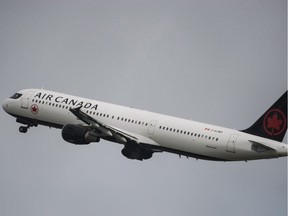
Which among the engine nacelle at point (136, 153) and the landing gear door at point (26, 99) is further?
the landing gear door at point (26, 99)

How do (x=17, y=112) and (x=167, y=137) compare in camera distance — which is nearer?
(x=167, y=137)

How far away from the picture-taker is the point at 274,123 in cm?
8725

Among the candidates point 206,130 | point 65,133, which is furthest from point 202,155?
point 65,133

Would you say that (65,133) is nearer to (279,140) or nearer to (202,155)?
(202,155)

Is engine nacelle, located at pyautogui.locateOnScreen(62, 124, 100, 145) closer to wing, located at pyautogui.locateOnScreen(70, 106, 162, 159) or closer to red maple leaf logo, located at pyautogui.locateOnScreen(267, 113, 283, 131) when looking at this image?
wing, located at pyautogui.locateOnScreen(70, 106, 162, 159)

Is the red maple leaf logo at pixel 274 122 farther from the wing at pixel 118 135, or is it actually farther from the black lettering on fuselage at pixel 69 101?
the black lettering on fuselage at pixel 69 101

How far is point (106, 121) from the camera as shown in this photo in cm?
9550

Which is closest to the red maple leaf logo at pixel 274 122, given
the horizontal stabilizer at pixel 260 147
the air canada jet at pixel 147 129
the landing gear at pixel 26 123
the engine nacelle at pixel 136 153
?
the air canada jet at pixel 147 129


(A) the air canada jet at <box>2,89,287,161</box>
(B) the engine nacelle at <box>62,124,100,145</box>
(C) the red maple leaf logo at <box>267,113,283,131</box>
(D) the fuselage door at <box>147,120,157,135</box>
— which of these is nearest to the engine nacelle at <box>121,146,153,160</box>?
A: (A) the air canada jet at <box>2,89,287,161</box>

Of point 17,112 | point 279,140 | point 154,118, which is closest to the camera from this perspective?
point 279,140

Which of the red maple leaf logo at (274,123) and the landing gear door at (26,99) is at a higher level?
the landing gear door at (26,99)

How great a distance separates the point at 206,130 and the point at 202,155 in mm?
2469

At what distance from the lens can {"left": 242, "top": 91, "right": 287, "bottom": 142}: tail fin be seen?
285 feet

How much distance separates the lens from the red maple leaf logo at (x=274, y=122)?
3423 inches
